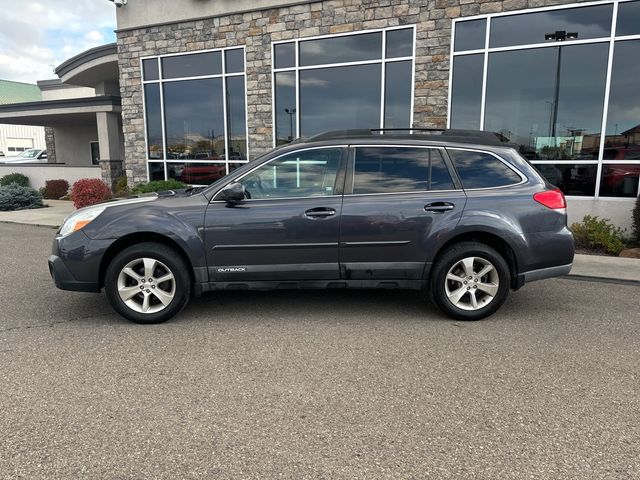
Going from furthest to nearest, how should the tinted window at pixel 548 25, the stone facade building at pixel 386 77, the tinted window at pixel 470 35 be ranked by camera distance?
1. the tinted window at pixel 470 35
2. the stone facade building at pixel 386 77
3. the tinted window at pixel 548 25

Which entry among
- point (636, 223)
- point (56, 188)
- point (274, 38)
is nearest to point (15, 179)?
point (56, 188)

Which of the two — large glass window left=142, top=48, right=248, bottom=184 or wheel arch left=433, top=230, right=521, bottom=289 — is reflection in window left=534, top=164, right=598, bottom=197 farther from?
large glass window left=142, top=48, right=248, bottom=184

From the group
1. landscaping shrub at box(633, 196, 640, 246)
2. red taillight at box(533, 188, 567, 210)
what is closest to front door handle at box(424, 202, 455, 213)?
red taillight at box(533, 188, 567, 210)

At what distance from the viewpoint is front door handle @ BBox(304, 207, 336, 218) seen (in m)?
4.50

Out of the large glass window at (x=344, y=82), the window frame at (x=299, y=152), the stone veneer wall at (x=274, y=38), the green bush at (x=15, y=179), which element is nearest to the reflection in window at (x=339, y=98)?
the large glass window at (x=344, y=82)

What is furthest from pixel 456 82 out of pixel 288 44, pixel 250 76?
pixel 250 76

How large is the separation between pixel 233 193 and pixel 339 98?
7194mm

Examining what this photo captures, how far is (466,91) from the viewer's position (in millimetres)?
9633

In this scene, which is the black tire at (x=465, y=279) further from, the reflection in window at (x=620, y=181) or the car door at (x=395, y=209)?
the reflection in window at (x=620, y=181)

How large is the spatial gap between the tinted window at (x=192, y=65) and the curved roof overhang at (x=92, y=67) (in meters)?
4.60

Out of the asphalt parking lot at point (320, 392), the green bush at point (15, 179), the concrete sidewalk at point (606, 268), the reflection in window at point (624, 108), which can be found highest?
the reflection in window at point (624, 108)

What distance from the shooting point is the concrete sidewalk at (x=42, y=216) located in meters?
11.7

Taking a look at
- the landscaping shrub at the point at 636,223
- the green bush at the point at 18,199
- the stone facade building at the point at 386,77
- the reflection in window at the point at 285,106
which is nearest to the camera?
the landscaping shrub at the point at 636,223

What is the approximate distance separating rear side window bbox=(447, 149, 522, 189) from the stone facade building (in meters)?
5.08
